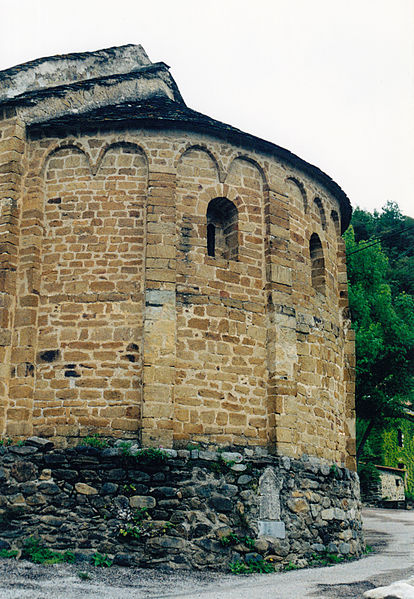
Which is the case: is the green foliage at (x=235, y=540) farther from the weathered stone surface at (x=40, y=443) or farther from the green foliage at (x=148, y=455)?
the weathered stone surface at (x=40, y=443)

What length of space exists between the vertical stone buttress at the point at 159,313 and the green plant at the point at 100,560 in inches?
62.9

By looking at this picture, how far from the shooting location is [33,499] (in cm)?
978

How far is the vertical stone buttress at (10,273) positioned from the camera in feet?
33.8

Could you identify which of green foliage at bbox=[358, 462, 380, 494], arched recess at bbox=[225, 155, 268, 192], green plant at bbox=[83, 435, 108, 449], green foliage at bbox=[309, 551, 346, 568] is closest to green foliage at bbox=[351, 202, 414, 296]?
green foliage at bbox=[358, 462, 380, 494]

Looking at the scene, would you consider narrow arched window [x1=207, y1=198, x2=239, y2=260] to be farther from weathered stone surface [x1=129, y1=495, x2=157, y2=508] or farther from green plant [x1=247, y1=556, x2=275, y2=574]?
green plant [x1=247, y1=556, x2=275, y2=574]

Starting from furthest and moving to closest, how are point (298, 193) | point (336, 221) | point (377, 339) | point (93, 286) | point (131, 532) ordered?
point (377, 339) → point (336, 221) → point (298, 193) → point (93, 286) → point (131, 532)

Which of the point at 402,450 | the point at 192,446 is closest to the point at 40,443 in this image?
the point at 192,446

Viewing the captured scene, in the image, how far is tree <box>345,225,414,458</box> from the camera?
21.8m

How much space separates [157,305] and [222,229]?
2137 mm

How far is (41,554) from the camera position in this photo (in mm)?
9438

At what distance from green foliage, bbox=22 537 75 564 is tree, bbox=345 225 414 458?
13.5m

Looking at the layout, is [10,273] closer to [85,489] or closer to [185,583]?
[85,489]

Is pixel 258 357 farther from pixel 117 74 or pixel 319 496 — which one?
pixel 117 74

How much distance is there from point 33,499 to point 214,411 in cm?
283
